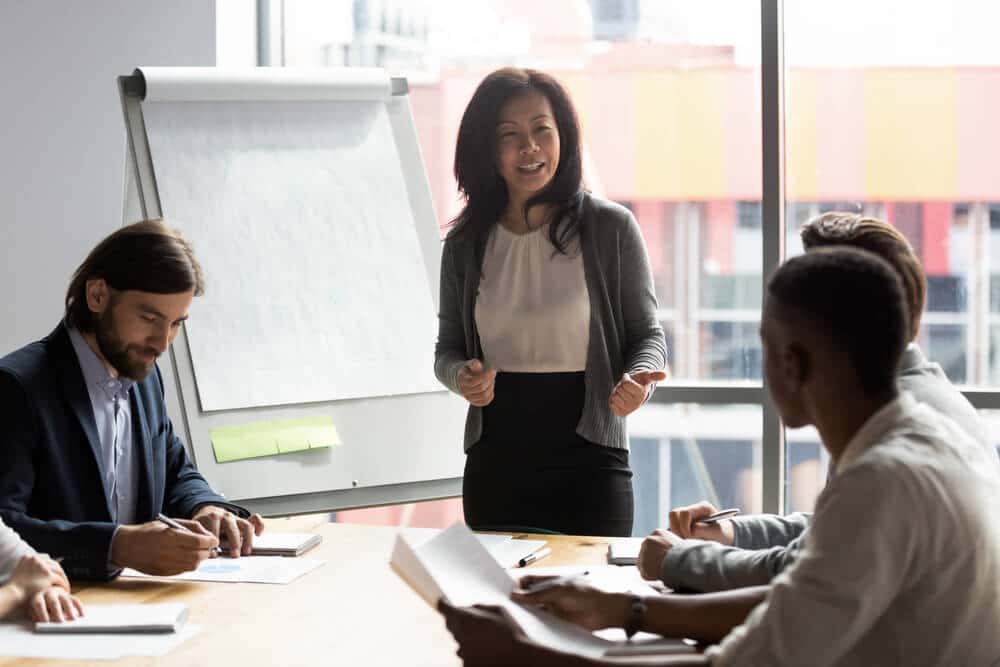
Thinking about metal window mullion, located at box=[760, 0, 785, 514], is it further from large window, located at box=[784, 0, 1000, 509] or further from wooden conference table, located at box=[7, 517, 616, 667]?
wooden conference table, located at box=[7, 517, 616, 667]

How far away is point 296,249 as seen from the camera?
3396 millimetres

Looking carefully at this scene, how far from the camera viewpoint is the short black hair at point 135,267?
217 cm

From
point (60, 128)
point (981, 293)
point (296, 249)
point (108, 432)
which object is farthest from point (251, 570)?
point (981, 293)

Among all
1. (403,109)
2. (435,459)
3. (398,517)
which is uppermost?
(403,109)

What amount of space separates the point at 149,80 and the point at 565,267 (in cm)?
139

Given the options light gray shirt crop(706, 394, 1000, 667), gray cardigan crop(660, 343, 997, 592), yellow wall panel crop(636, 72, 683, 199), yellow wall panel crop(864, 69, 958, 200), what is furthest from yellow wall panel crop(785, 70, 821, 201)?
light gray shirt crop(706, 394, 1000, 667)

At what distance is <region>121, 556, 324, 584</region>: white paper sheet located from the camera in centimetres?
200

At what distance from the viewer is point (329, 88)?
11.4 feet

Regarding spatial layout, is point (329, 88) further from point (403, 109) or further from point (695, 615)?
point (695, 615)

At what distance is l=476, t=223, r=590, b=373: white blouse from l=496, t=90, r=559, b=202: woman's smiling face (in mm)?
135

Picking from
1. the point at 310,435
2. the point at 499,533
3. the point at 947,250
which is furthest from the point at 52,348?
the point at 947,250

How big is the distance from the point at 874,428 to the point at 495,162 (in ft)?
5.57

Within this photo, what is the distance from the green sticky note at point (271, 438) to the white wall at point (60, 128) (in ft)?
3.27

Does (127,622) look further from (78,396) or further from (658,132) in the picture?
(658,132)
